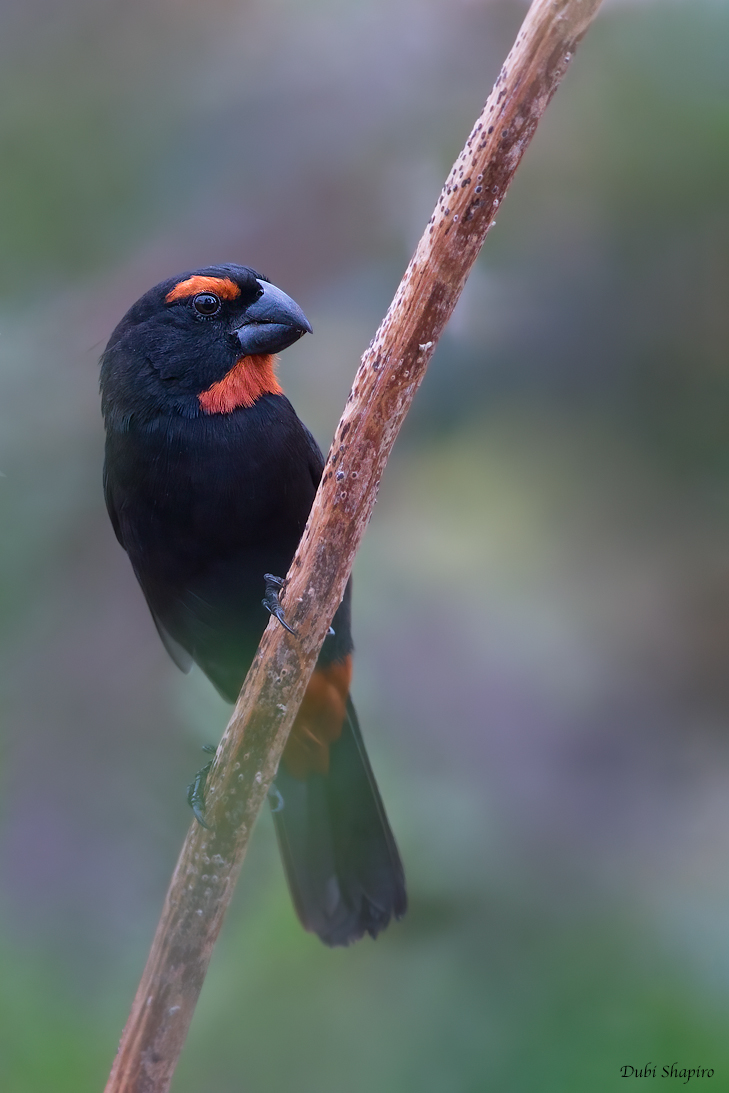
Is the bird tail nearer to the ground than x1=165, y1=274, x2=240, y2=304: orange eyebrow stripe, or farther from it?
nearer to the ground

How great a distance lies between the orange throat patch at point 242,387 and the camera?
115 cm

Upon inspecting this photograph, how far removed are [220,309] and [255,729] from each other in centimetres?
56

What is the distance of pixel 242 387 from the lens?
1173 millimetres

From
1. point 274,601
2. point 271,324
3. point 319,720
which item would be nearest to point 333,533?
point 274,601

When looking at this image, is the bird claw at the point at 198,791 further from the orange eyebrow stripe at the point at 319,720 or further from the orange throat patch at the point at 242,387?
the orange throat patch at the point at 242,387

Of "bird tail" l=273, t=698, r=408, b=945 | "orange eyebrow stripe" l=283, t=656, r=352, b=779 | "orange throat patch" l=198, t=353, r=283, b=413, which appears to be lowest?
"bird tail" l=273, t=698, r=408, b=945

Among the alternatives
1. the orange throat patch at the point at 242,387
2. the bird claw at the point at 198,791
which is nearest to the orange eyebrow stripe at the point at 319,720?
the bird claw at the point at 198,791

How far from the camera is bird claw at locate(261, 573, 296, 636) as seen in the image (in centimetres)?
93

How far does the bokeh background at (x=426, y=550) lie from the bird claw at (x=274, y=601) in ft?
0.59

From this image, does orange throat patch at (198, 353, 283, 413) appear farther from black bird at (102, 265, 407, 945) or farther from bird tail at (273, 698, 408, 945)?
bird tail at (273, 698, 408, 945)

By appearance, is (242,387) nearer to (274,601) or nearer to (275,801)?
(274,601)

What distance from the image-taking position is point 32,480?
118cm

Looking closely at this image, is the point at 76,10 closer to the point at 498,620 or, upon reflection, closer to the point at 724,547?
the point at 498,620

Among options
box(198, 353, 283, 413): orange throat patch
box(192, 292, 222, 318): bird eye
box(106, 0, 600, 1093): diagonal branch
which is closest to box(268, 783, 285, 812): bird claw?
box(106, 0, 600, 1093): diagonal branch
